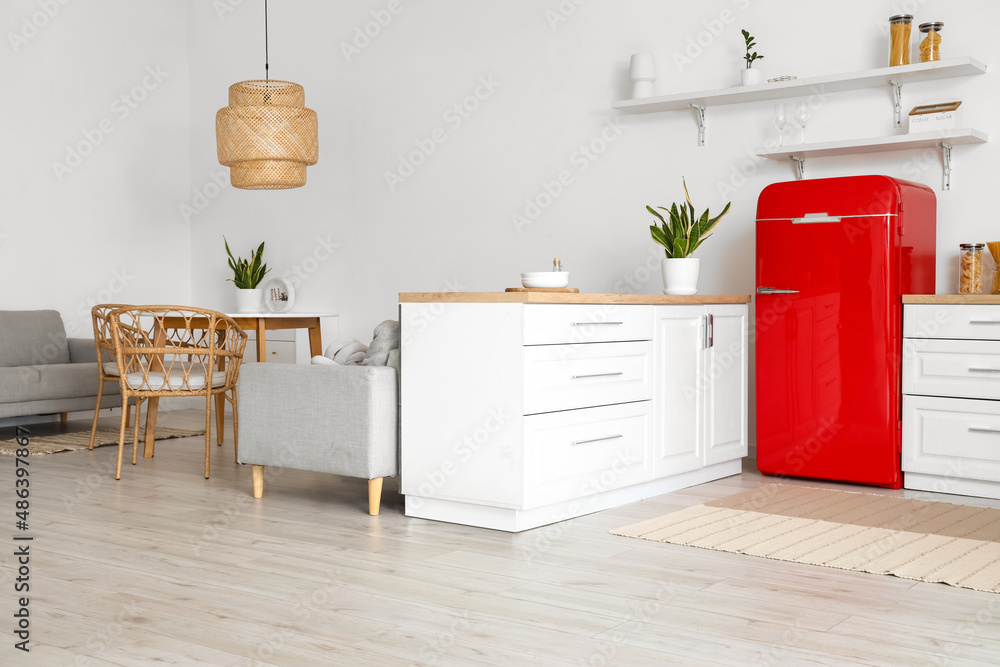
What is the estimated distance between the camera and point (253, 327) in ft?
17.1

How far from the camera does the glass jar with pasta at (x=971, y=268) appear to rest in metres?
4.00

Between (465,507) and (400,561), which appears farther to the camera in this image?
(465,507)


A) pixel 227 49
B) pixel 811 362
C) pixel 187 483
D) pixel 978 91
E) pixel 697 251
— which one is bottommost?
pixel 187 483

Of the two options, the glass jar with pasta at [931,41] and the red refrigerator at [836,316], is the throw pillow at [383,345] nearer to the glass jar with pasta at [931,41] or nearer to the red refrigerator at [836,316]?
the red refrigerator at [836,316]

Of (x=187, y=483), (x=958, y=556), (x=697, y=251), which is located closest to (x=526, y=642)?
(x=958, y=556)

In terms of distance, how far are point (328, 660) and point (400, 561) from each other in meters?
0.81

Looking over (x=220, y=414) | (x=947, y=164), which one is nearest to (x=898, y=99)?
(x=947, y=164)

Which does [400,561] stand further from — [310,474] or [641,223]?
[641,223]

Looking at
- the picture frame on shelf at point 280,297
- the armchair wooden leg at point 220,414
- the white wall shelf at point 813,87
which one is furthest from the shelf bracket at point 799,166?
the picture frame on shelf at point 280,297

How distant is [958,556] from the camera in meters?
2.79

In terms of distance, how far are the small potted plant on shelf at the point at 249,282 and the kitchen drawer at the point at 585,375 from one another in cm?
345

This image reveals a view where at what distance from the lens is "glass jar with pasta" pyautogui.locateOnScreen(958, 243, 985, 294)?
4.00m

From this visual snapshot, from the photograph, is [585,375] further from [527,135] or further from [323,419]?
[527,135]

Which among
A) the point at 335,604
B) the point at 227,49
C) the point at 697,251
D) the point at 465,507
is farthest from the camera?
the point at 227,49
